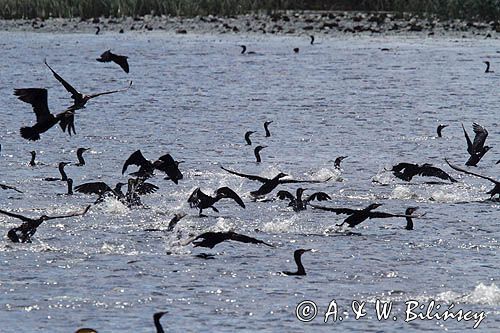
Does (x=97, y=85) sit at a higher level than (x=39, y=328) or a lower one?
lower

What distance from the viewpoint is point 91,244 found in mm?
18031

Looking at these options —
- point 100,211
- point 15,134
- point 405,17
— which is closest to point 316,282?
point 100,211

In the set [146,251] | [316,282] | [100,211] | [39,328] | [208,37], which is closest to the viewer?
[39,328]

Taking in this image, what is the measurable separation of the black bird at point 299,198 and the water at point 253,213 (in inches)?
6.0

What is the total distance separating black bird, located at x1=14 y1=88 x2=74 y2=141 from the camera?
18.9m

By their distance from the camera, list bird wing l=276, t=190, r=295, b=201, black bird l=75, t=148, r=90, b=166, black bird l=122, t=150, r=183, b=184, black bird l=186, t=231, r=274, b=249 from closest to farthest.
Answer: black bird l=186, t=231, r=274, b=249 < black bird l=122, t=150, r=183, b=184 < bird wing l=276, t=190, r=295, b=201 < black bird l=75, t=148, r=90, b=166

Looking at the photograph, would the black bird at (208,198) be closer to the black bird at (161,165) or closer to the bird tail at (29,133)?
the black bird at (161,165)

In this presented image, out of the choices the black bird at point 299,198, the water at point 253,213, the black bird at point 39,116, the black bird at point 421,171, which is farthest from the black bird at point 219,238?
the black bird at point 421,171

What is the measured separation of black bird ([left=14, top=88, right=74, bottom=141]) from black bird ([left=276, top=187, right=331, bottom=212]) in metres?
3.44

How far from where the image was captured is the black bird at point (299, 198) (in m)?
20.6

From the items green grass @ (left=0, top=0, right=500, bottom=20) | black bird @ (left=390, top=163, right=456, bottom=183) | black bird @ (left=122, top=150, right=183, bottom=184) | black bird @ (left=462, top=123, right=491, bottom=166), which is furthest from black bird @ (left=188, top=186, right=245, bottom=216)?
green grass @ (left=0, top=0, right=500, bottom=20)

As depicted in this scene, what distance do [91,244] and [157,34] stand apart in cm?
5283

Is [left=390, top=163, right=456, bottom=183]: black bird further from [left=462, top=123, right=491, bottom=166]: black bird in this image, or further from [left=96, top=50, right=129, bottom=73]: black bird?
[left=96, top=50, right=129, bottom=73]: black bird

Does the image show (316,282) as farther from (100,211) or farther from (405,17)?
(405,17)
